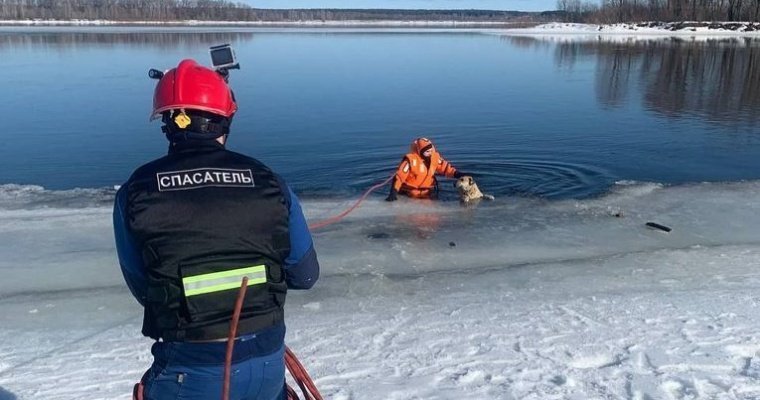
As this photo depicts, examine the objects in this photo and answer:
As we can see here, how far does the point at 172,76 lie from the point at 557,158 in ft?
33.9

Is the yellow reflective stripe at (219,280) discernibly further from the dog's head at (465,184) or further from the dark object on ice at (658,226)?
the dog's head at (465,184)

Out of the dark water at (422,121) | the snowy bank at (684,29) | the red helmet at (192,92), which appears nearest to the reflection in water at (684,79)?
the dark water at (422,121)

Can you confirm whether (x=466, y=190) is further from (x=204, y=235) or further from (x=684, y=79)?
(x=684, y=79)

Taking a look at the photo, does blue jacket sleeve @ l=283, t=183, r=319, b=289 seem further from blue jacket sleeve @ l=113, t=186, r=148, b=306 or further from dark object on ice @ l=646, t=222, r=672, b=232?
dark object on ice @ l=646, t=222, r=672, b=232

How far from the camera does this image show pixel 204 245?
198 centimetres

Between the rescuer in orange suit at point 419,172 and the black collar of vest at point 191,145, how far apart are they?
666cm

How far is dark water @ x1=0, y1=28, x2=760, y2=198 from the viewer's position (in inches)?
426

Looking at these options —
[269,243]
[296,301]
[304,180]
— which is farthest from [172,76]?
[304,180]

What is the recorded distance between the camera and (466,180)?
28.2 ft

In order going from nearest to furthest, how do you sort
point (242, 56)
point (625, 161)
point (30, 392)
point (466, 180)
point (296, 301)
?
point (30, 392) → point (296, 301) → point (466, 180) → point (625, 161) → point (242, 56)

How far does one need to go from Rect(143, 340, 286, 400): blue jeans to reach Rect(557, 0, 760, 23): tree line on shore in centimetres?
6803

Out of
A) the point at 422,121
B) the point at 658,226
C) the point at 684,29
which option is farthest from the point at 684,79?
the point at 684,29

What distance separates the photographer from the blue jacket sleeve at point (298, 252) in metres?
2.16

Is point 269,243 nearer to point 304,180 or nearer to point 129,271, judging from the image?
point 129,271
